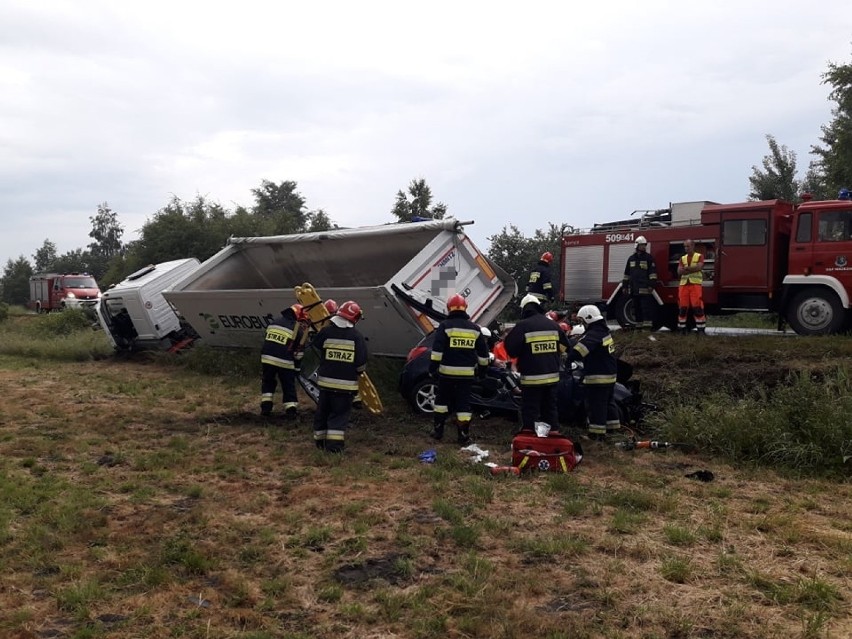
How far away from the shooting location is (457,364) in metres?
7.66

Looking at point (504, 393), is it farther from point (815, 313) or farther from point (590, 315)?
point (815, 313)

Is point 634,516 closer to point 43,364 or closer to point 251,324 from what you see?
point 251,324

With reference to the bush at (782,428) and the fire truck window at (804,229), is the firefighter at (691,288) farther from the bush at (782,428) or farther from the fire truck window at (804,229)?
the bush at (782,428)

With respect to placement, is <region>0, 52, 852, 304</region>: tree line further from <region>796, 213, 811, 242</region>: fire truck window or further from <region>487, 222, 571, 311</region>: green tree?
<region>796, 213, 811, 242</region>: fire truck window

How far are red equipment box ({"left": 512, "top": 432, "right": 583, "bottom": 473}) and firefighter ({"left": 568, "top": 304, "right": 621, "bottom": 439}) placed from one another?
1230mm

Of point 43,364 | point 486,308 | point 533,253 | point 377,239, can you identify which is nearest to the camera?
point 486,308


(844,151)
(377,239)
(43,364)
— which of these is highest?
(844,151)

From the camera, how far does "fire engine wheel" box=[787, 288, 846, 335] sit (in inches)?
420

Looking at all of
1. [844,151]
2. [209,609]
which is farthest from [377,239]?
[844,151]

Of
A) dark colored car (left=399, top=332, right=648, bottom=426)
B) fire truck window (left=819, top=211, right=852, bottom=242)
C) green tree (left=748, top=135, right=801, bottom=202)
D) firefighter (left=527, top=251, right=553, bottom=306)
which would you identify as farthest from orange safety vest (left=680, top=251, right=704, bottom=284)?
green tree (left=748, top=135, right=801, bottom=202)

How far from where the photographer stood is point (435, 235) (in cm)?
1039

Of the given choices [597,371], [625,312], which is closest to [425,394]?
[597,371]

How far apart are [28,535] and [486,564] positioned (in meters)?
2.93

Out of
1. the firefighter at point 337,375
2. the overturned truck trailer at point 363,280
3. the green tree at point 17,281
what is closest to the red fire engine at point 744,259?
the overturned truck trailer at point 363,280
